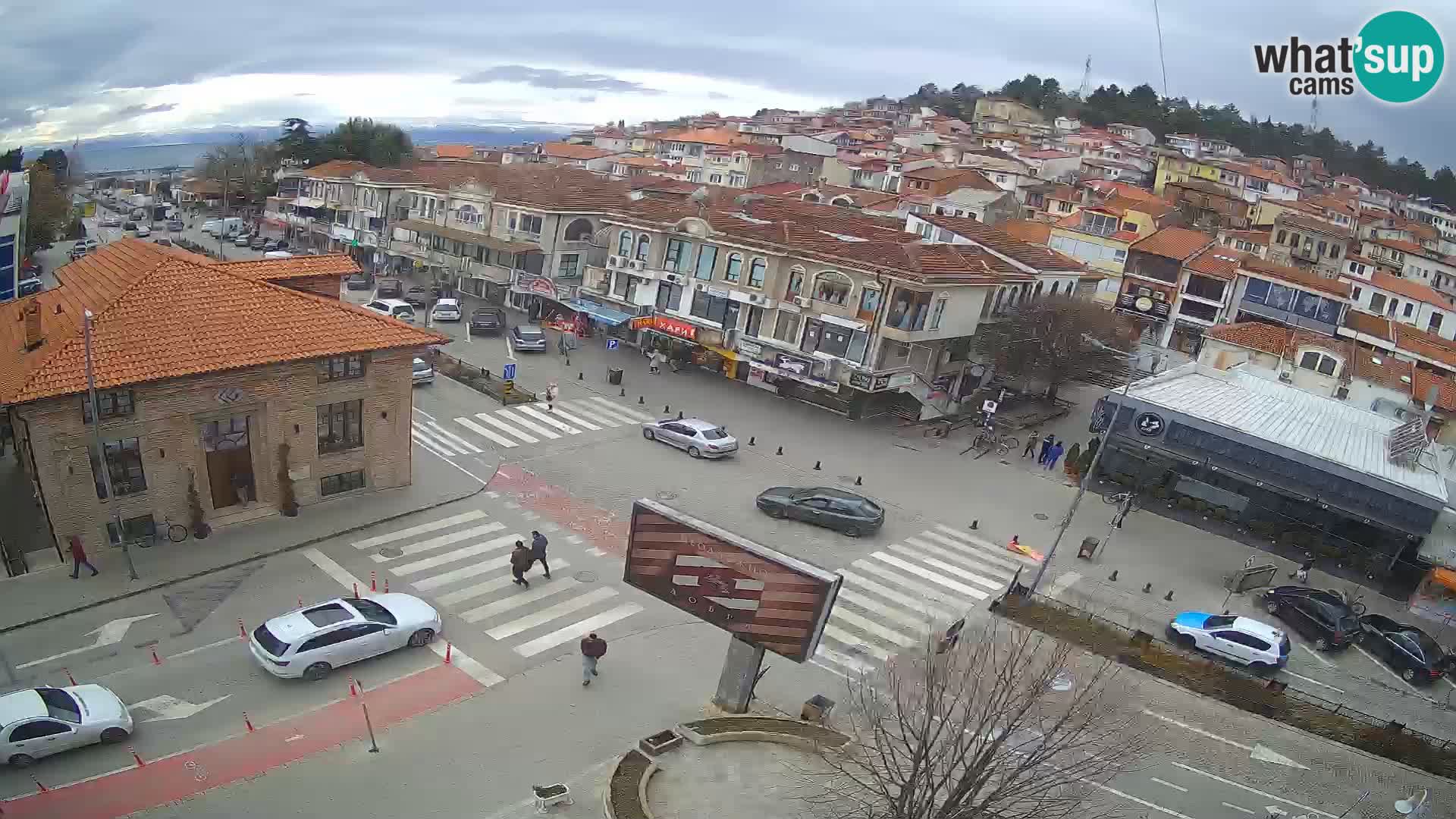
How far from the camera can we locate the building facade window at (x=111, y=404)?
2056cm

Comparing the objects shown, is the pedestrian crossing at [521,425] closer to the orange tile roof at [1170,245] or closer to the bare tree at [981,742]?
the bare tree at [981,742]

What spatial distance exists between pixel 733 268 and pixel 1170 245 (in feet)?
108

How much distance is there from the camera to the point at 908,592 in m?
24.6

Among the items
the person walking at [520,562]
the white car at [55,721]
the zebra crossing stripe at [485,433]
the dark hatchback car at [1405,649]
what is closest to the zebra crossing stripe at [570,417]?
the zebra crossing stripe at [485,433]

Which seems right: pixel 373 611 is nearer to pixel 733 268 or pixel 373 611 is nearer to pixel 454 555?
pixel 454 555

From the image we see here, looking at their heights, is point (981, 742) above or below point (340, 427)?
above

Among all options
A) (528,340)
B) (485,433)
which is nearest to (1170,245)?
(528,340)

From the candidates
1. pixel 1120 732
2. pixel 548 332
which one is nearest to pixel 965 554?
pixel 1120 732

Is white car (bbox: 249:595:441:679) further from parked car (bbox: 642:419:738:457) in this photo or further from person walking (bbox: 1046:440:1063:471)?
person walking (bbox: 1046:440:1063:471)

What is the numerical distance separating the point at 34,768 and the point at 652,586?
11.1 m

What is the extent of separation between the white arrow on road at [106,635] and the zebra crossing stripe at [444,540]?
544 cm

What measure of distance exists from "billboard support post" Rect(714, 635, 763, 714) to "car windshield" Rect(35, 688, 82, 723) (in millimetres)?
11660

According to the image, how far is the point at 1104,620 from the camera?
23906mm

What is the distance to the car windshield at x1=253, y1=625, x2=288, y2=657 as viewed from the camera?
17.5 meters
